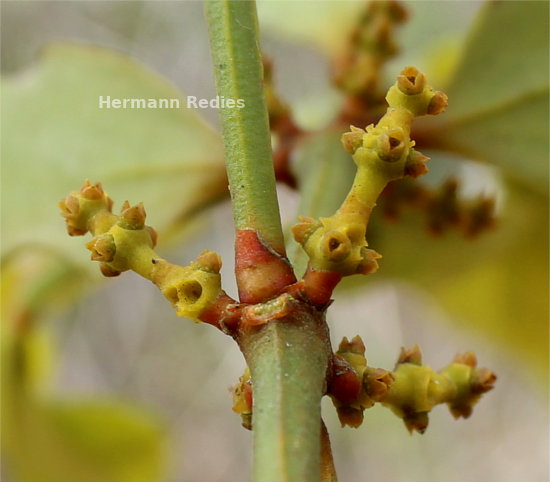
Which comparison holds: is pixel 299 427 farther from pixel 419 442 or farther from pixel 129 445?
pixel 419 442

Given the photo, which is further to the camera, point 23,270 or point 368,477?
point 368,477

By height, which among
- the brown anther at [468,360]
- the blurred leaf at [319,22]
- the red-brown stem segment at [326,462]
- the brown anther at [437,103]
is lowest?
the red-brown stem segment at [326,462]

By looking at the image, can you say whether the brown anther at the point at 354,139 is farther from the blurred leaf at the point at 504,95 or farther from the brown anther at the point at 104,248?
the blurred leaf at the point at 504,95

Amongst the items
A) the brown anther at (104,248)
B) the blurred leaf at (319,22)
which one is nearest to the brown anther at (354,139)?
the brown anther at (104,248)

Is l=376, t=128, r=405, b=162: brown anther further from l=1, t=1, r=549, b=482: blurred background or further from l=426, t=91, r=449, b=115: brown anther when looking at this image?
l=1, t=1, r=549, b=482: blurred background

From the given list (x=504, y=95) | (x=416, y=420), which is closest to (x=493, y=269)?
(x=504, y=95)

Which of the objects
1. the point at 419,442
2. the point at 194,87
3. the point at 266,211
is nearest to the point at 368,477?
the point at 419,442
